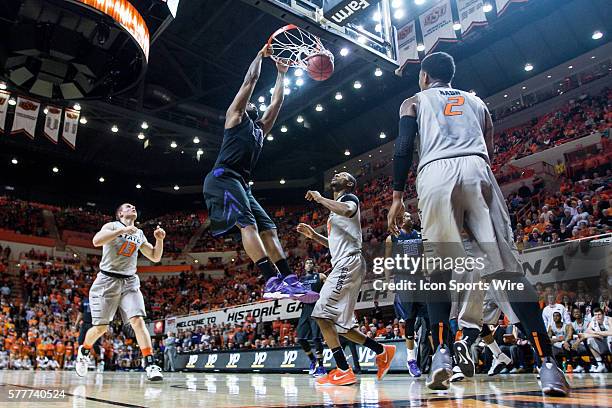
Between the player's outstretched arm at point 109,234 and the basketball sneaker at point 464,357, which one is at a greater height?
the player's outstretched arm at point 109,234

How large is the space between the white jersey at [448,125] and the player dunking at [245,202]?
4.77 ft

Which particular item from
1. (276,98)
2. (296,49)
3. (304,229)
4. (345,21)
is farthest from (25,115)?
(304,229)

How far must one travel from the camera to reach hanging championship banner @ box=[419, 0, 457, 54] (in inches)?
409

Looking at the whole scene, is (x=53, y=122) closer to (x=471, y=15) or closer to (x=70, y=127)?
(x=70, y=127)

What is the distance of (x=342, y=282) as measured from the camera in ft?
14.3

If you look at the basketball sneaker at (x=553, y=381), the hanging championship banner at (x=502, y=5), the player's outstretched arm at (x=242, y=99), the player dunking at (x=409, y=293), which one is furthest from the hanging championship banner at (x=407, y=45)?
the basketball sneaker at (x=553, y=381)

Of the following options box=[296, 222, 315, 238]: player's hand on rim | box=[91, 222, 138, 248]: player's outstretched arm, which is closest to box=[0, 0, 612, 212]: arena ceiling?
box=[91, 222, 138, 248]: player's outstretched arm

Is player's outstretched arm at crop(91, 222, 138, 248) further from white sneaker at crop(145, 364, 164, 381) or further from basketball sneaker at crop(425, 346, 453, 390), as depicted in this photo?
basketball sneaker at crop(425, 346, 453, 390)

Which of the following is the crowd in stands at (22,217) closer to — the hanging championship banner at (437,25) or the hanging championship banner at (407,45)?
the hanging championship banner at (407,45)

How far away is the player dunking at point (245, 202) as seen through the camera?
12.1 feet

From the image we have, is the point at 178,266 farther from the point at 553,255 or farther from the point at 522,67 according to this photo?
the point at 553,255

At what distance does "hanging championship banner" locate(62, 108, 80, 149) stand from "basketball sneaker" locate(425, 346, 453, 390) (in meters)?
14.9

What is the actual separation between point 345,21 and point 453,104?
576cm

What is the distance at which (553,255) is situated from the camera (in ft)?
31.0
